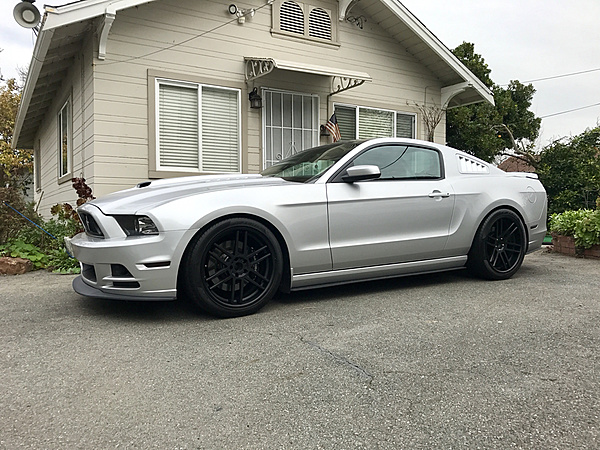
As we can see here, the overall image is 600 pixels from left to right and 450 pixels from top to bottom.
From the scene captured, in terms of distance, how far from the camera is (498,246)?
4969 millimetres

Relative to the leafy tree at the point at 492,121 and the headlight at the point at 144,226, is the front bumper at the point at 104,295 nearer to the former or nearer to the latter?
the headlight at the point at 144,226

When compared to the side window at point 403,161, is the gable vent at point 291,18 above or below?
above

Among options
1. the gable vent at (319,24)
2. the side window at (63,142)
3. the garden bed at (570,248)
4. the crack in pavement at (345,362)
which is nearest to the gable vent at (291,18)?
the gable vent at (319,24)

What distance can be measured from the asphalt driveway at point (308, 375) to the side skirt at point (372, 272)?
191 mm

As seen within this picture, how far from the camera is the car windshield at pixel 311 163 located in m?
4.33

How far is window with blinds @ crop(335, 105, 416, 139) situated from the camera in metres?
9.49

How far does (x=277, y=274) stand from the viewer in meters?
3.78

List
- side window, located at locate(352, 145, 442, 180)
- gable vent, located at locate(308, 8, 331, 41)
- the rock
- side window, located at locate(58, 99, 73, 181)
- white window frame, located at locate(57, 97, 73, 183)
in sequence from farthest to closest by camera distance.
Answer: side window, located at locate(58, 99, 73, 181), gable vent, located at locate(308, 8, 331, 41), white window frame, located at locate(57, 97, 73, 183), the rock, side window, located at locate(352, 145, 442, 180)

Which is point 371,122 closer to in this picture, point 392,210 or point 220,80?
point 220,80

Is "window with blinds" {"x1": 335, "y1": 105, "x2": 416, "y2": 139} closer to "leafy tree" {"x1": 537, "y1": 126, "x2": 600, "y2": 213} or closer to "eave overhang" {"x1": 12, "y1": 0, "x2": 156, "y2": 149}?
"leafy tree" {"x1": 537, "y1": 126, "x2": 600, "y2": 213}

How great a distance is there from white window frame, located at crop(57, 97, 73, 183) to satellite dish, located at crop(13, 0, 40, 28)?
133 cm

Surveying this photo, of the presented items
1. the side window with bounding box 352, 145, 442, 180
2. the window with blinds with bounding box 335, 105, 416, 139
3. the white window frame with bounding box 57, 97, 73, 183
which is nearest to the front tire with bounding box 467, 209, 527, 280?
the side window with bounding box 352, 145, 442, 180

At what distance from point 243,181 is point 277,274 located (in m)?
0.91

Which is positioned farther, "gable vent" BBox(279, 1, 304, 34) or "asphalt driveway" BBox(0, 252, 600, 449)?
"gable vent" BBox(279, 1, 304, 34)
